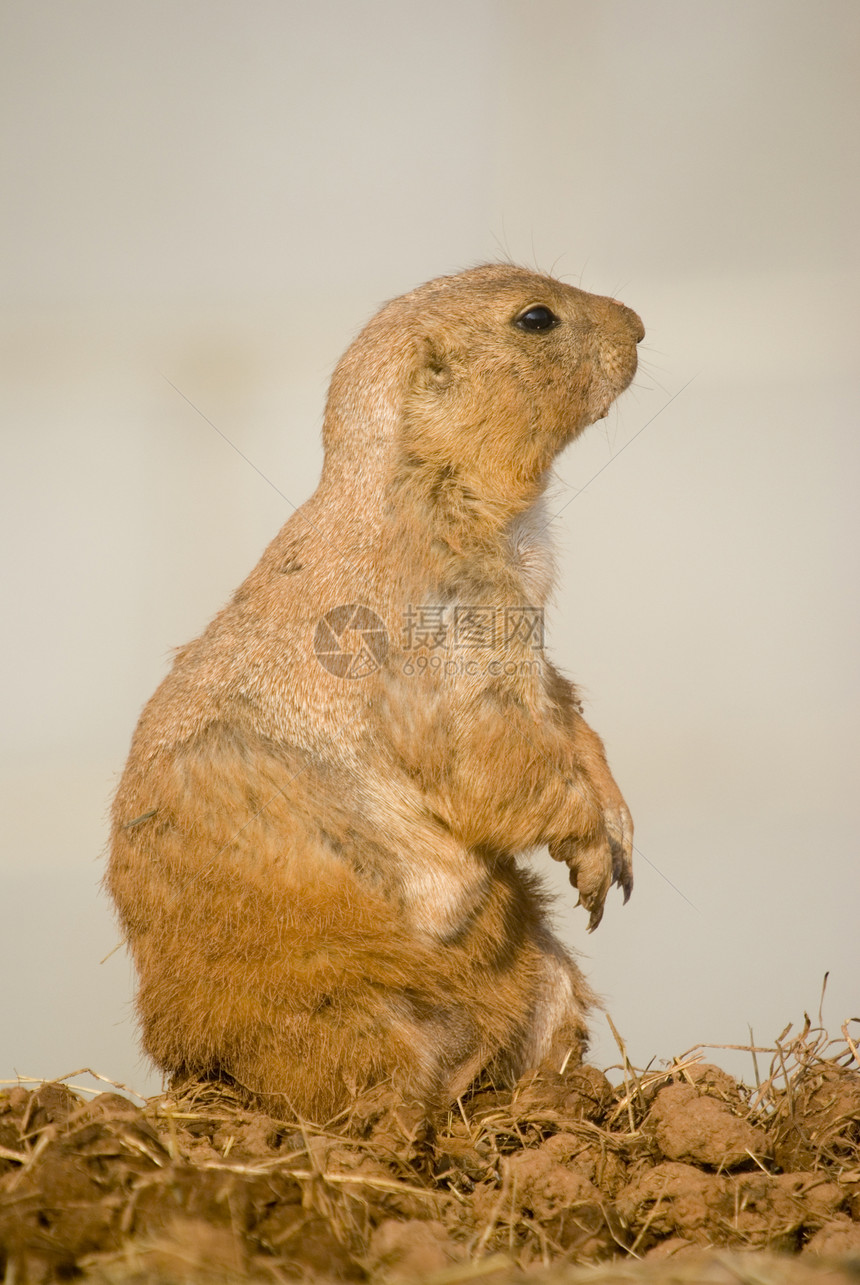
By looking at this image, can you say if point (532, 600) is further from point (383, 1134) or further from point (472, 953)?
point (383, 1134)

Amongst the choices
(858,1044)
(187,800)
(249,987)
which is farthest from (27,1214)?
(858,1044)

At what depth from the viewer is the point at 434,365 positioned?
10.7 ft

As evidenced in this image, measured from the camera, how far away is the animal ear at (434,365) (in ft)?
10.6

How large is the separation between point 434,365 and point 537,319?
393 mm

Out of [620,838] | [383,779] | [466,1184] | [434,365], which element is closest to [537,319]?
[434,365]

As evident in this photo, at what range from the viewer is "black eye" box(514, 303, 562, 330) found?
3.36 meters

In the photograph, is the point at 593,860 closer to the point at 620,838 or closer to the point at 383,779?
the point at 620,838

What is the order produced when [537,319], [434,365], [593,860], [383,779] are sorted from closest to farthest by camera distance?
[383,779] → [593,860] → [434,365] → [537,319]

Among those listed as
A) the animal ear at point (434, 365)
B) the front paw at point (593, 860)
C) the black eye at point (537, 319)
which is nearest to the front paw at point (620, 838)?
the front paw at point (593, 860)

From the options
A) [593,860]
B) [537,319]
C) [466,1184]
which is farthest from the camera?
[537,319]

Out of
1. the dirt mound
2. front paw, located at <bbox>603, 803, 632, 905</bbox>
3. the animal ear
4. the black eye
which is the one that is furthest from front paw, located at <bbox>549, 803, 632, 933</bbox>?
the black eye

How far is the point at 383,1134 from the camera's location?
8.87 ft

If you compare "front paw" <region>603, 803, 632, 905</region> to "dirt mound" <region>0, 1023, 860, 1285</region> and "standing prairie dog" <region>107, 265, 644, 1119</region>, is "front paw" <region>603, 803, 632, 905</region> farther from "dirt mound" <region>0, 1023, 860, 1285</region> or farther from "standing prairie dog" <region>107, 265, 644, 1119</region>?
"dirt mound" <region>0, 1023, 860, 1285</region>

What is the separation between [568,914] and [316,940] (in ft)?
8.01
